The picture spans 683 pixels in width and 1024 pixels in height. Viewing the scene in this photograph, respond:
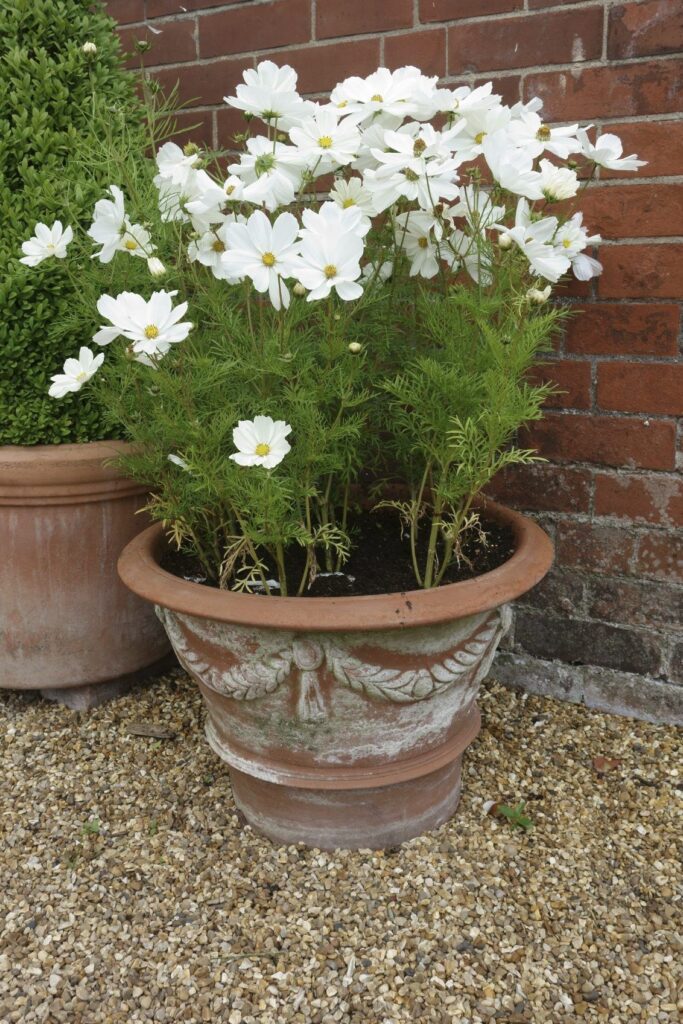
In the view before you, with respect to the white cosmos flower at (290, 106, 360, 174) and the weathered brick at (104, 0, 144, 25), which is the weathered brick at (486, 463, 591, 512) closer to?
the white cosmos flower at (290, 106, 360, 174)

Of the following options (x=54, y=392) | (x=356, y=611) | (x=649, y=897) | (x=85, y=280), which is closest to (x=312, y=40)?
(x=85, y=280)

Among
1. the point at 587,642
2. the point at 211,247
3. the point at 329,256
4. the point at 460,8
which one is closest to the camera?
the point at 329,256

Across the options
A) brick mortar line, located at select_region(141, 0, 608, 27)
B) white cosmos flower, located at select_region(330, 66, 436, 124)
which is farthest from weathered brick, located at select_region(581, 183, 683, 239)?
white cosmos flower, located at select_region(330, 66, 436, 124)

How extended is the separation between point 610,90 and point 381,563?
46.0 inches

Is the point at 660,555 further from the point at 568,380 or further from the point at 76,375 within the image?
the point at 76,375

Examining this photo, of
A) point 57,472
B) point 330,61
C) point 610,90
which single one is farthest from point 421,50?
point 57,472

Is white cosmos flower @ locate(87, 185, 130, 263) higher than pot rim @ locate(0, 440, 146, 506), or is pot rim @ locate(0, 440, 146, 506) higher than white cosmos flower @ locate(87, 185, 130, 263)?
white cosmos flower @ locate(87, 185, 130, 263)

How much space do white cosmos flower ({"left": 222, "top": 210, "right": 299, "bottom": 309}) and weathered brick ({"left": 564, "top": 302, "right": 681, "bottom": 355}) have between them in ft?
3.01

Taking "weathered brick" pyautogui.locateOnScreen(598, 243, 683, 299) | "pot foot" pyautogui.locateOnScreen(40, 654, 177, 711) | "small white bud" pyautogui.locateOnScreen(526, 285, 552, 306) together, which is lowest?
"pot foot" pyautogui.locateOnScreen(40, 654, 177, 711)

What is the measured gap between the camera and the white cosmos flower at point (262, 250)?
4.81 ft

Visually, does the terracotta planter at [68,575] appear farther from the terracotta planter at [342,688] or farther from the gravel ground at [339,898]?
the terracotta planter at [342,688]

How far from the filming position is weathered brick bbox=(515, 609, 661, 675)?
2.30 metres

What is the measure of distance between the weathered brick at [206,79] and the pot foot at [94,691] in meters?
1.56

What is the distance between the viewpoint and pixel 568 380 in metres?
2.23
